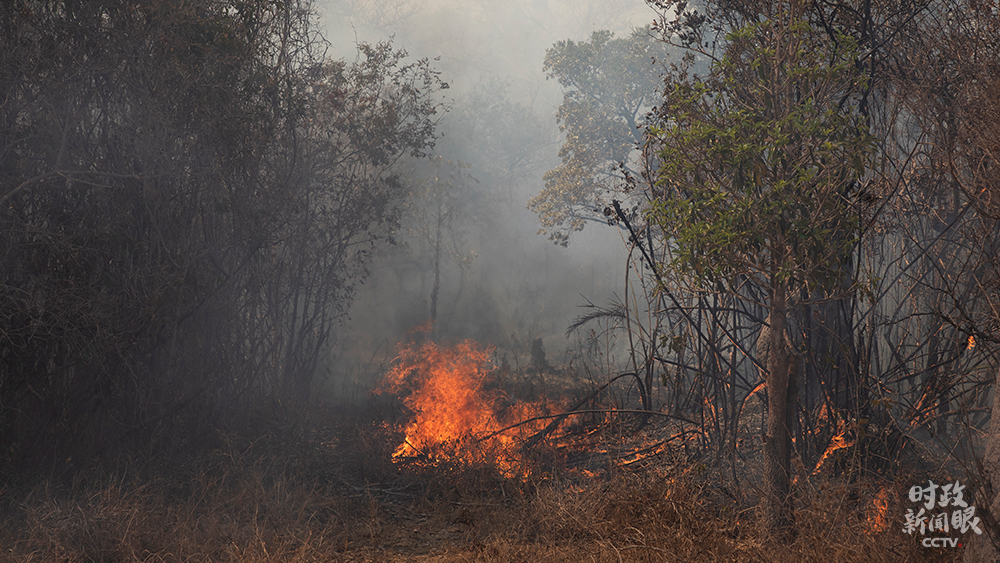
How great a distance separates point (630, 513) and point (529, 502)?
112 centimetres

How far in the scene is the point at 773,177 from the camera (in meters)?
3.89

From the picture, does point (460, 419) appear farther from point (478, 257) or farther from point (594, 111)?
point (478, 257)

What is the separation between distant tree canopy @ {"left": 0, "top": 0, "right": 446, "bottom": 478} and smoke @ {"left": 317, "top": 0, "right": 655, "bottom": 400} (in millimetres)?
3408

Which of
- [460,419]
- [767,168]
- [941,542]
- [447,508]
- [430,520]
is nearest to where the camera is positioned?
[941,542]

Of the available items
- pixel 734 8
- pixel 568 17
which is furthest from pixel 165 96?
pixel 568 17

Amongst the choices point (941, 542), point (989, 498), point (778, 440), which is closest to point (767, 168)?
point (778, 440)

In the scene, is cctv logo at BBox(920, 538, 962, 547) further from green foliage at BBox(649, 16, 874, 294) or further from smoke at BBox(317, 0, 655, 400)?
smoke at BBox(317, 0, 655, 400)

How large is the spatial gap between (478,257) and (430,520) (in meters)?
24.3

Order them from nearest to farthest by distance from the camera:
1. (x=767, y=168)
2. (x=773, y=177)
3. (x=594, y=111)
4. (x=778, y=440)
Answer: (x=773, y=177)
(x=767, y=168)
(x=778, y=440)
(x=594, y=111)

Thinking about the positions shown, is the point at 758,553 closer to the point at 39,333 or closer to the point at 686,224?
the point at 686,224

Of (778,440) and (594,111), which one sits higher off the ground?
(594,111)

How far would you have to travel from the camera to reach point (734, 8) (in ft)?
17.5

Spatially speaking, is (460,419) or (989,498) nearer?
(989,498)

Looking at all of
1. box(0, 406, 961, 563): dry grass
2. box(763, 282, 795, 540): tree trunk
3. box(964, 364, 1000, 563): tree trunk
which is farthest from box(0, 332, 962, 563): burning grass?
box(964, 364, 1000, 563): tree trunk
